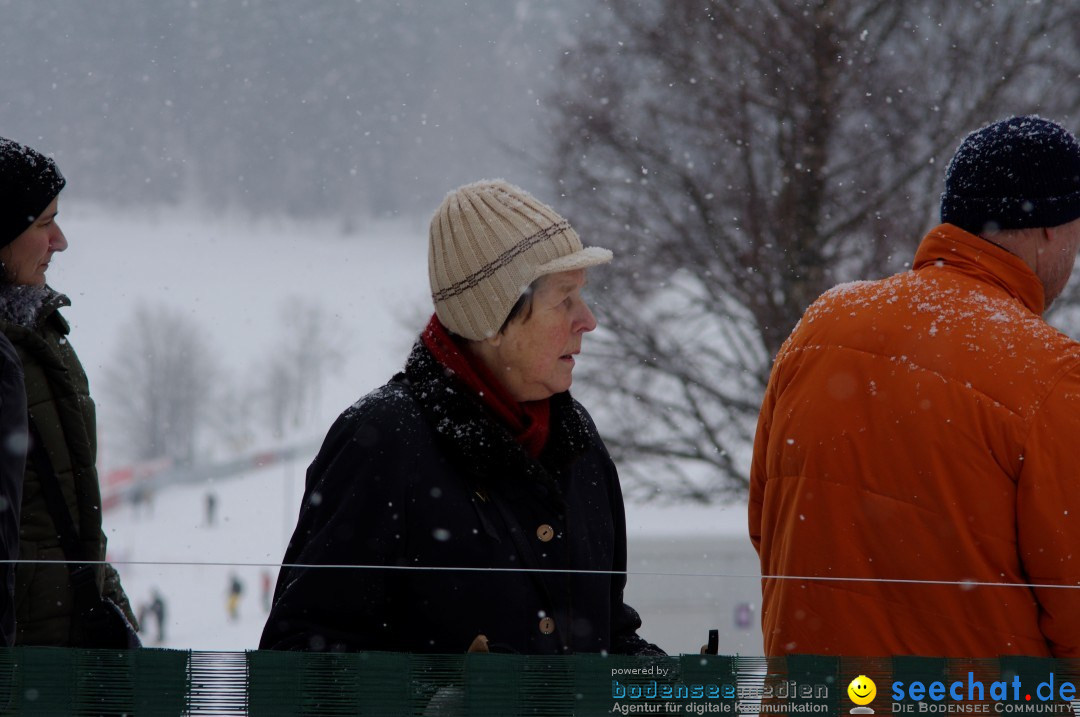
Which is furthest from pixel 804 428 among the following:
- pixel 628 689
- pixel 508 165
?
pixel 508 165

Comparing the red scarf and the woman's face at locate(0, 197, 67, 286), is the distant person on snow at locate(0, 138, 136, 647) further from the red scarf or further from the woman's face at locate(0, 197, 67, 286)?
the red scarf

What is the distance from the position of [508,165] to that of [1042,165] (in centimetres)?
861

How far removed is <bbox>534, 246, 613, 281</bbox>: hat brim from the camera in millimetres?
2244

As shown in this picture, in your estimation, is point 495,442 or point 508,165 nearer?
point 495,442

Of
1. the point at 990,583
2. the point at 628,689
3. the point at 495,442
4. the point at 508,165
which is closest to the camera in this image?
the point at 628,689

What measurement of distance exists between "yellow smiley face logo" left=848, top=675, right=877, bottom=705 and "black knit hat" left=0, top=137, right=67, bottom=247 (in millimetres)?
2087

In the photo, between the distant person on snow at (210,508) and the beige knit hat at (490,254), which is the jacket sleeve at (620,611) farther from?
the distant person on snow at (210,508)

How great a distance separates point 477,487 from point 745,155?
7.04 meters

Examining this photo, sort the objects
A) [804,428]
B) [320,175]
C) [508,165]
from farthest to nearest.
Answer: [320,175] → [508,165] → [804,428]

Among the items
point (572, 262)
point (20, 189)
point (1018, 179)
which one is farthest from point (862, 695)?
point (20, 189)

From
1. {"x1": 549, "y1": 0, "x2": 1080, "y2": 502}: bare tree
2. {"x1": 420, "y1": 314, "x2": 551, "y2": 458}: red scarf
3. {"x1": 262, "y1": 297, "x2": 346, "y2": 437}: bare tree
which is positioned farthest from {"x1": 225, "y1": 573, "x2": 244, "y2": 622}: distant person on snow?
{"x1": 420, "y1": 314, "x2": 551, "y2": 458}: red scarf

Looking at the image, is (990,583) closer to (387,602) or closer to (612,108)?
(387,602)

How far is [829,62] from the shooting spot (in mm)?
8414

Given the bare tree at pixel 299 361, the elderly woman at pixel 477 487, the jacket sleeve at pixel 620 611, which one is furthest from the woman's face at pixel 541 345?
the bare tree at pixel 299 361
